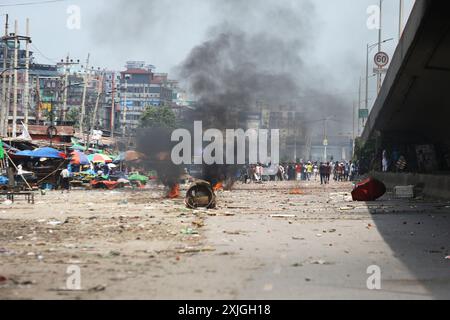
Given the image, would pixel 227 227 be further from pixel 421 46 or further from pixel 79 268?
pixel 421 46

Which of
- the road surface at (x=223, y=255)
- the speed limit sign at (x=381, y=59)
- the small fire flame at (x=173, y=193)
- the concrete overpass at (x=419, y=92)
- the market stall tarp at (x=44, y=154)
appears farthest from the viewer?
the speed limit sign at (x=381, y=59)

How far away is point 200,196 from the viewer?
2005cm

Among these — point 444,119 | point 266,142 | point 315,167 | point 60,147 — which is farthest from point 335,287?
point 315,167

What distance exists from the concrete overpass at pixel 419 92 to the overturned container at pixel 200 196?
649 centimetres

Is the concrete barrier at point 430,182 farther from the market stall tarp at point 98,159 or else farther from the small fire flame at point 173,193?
the market stall tarp at point 98,159

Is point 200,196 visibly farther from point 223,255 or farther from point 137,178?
point 137,178

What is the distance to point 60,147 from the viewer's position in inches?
1784

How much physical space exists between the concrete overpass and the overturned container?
256 inches

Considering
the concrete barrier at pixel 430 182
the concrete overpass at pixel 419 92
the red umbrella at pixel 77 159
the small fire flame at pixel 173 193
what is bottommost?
the small fire flame at pixel 173 193

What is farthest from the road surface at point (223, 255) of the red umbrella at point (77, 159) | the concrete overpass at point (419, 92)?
the red umbrella at point (77, 159)

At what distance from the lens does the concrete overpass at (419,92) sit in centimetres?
1642

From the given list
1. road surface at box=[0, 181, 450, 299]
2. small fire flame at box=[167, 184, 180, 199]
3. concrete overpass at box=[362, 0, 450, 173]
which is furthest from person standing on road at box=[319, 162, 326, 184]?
road surface at box=[0, 181, 450, 299]

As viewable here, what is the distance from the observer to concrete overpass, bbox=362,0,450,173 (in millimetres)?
16422
